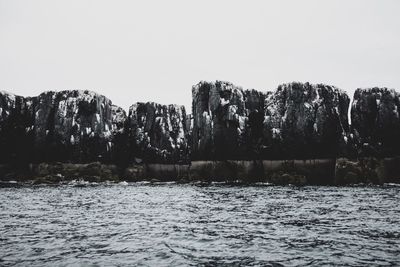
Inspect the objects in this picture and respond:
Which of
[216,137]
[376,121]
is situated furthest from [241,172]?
[376,121]

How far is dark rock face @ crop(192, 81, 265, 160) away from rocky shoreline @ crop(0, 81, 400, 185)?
0.18 metres

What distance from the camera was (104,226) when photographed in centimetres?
1597

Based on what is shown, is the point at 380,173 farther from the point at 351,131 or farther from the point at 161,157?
the point at 161,157

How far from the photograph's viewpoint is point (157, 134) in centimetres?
7700

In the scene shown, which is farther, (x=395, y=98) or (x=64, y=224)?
(x=395, y=98)

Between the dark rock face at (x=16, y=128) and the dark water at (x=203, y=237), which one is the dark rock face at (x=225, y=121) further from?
the dark water at (x=203, y=237)

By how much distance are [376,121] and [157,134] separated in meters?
42.8

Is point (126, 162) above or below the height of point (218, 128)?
below

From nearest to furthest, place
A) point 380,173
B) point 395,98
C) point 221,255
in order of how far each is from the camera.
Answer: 1. point 221,255
2. point 380,173
3. point 395,98

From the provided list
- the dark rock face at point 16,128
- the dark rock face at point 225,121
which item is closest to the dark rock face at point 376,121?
the dark rock face at point 225,121

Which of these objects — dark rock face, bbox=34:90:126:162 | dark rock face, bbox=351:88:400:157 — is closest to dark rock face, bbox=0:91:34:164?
dark rock face, bbox=34:90:126:162

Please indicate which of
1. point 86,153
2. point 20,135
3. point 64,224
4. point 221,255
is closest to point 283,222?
point 221,255

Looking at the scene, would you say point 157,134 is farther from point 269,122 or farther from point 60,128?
point 269,122

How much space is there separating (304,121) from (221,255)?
5059 centimetres
